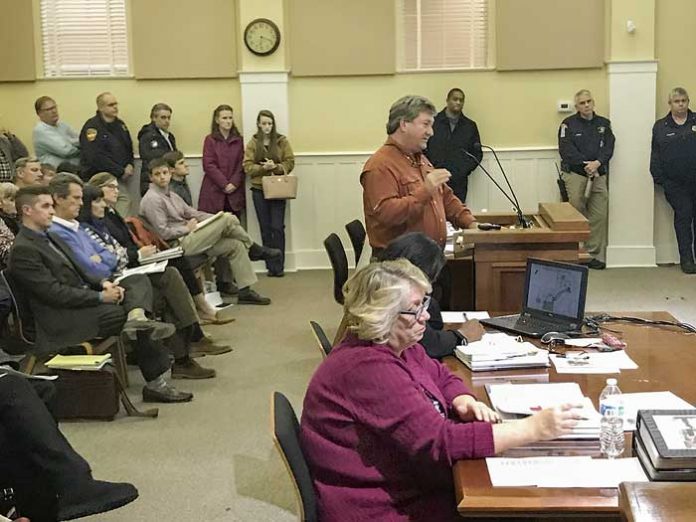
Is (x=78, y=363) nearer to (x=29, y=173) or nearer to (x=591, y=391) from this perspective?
(x=29, y=173)

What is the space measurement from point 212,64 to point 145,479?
17.1 feet

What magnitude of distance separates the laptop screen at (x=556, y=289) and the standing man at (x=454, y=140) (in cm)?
482

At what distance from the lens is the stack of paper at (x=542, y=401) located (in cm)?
219

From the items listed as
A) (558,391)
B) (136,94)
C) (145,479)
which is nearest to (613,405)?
(558,391)

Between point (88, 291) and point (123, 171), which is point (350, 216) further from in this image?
point (88, 291)

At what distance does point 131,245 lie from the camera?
220 inches

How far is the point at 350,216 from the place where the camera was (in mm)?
8430

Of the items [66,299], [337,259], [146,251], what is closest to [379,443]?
[66,299]

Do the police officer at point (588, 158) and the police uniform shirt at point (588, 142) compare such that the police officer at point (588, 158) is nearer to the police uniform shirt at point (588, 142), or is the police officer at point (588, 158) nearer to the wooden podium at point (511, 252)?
the police uniform shirt at point (588, 142)

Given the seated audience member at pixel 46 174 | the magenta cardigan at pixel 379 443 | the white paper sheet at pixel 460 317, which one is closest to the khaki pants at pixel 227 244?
the seated audience member at pixel 46 174

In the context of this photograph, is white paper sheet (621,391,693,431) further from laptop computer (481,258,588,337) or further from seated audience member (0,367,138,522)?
seated audience member (0,367,138,522)

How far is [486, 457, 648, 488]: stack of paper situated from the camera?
1967mm

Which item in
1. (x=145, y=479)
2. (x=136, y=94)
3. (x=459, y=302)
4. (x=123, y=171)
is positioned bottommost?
(x=145, y=479)

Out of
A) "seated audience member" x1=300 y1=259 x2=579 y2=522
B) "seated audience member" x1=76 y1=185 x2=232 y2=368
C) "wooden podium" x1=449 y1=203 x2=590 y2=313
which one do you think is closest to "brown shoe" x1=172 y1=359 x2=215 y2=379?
"seated audience member" x1=76 y1=185 x2=232 y2=368
